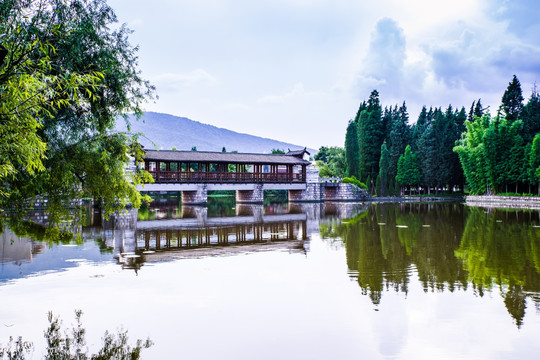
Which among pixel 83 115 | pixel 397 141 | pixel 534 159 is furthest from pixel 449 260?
pixel 397 141

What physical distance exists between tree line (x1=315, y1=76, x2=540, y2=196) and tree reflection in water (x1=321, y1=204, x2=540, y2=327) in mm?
24270

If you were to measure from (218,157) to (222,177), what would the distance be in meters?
1.65

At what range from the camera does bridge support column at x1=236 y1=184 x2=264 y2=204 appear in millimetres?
38438

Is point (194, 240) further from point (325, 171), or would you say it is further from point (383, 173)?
point (325, 171)

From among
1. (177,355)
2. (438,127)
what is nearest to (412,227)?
(177,355)

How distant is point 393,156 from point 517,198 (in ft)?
51.6

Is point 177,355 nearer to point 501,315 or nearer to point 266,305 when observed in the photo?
point 266,305

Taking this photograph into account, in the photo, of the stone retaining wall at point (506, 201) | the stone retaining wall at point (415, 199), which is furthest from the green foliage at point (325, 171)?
the stone retaining wall at point (506, 201)

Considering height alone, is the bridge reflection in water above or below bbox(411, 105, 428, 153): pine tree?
below

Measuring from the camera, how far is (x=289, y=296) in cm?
691

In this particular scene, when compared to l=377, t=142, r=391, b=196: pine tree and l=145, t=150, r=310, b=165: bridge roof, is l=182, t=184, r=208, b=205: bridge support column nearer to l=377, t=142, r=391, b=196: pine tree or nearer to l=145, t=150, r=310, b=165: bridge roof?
l=145, t=150, r=310, b=165: bridge roof

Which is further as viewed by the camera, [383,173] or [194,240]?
[383,173]

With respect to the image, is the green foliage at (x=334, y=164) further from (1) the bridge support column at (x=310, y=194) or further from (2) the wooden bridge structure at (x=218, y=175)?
(2) the wooden bridge structure at (x=218, y=175)

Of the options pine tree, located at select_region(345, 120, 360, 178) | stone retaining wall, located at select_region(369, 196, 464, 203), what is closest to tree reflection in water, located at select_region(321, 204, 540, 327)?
stone retaining wall, located at select_region(369, 196, 464, 203)
